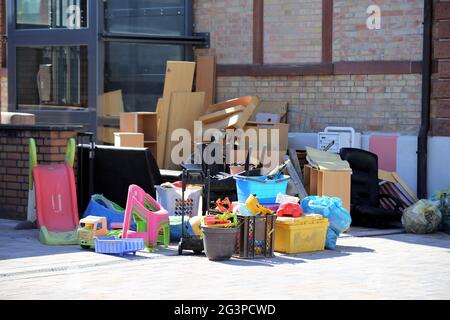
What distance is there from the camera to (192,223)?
11.2 meters

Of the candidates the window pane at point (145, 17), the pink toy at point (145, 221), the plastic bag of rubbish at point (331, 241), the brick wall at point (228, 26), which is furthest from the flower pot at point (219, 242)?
the window pane at point (145, 17)

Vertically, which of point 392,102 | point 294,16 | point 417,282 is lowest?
point 417,282

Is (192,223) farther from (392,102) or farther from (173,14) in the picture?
(173,14)

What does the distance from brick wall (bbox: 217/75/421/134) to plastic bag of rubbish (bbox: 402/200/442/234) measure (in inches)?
73.4

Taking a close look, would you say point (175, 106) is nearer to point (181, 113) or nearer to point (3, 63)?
point (181, 113)

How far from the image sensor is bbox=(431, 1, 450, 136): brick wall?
556 inches

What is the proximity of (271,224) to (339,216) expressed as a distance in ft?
4.00

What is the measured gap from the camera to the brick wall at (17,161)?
498 inches

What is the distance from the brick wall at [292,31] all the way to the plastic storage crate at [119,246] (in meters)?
5.93

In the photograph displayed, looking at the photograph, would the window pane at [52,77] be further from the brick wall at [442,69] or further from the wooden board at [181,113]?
the brick wall at [442,69]

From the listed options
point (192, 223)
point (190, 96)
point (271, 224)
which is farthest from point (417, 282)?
point (190, 96)

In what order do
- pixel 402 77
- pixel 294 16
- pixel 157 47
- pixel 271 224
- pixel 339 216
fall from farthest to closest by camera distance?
pixel 157 47 → pixel 294 16 → pixel 402 77 → pixel 339 216 → pixel 271 224

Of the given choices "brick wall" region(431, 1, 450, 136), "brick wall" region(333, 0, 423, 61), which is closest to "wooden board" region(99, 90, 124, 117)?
"brick wall" region(333, 0, 423, 61)

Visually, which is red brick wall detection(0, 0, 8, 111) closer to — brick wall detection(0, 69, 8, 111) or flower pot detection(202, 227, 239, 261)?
brick wall detection(0, 69, 8, 111)
